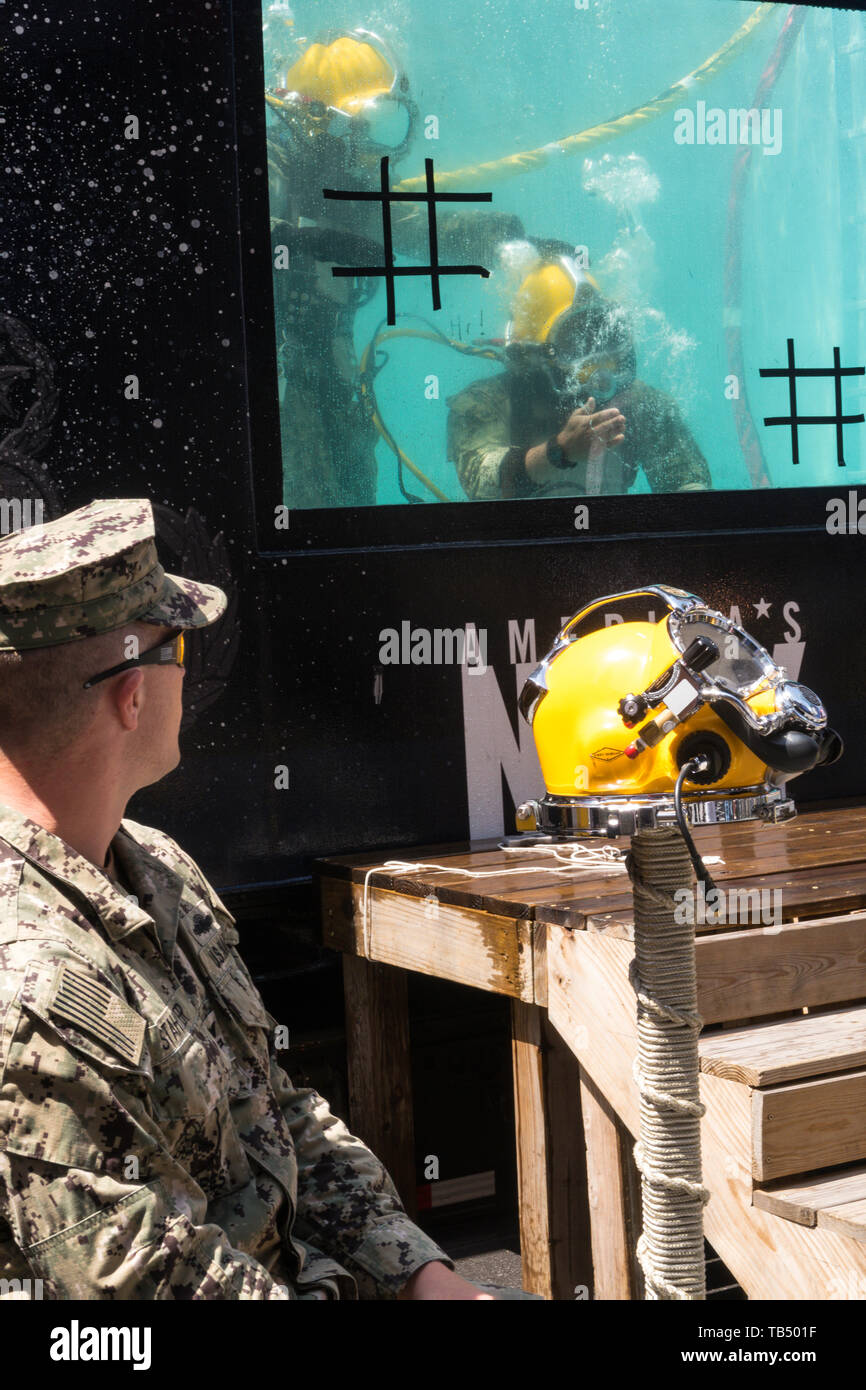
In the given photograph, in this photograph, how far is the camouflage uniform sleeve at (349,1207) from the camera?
7.36ft

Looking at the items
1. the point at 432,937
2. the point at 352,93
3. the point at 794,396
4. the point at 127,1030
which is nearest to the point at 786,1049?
the point at 432,937

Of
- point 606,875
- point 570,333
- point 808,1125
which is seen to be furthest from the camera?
point 570,333

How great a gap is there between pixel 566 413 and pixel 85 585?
2951 millimetres

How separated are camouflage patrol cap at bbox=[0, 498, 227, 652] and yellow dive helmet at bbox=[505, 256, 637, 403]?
269 centimetres

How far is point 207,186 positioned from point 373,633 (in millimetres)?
1352

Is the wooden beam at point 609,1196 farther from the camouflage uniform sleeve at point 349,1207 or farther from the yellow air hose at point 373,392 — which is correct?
the yellow air hose at point 373,392

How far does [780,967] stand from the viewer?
121 inches

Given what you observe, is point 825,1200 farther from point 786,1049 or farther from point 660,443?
point 660,443

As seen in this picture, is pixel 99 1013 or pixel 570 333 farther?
pixel 570 333

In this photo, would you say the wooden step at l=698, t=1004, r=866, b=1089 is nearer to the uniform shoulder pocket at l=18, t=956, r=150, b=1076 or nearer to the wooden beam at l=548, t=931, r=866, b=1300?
the wooden beam at l=548, t=931, r=866, b=1300

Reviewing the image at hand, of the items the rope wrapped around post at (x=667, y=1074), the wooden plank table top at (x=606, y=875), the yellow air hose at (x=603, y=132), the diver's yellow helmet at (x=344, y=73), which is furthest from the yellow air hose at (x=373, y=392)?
the rope wrapped around post at (x=667, y=1074)

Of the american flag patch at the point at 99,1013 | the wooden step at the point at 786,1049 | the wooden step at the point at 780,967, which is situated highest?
the american flag patch at the point at 99,1013

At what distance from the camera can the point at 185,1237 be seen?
1.79 m

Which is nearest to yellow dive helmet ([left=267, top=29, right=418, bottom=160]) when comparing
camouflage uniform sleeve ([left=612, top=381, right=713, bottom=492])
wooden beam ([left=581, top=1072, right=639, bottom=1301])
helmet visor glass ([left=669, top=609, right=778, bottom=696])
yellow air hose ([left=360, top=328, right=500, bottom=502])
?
yellow air hose ([left=360, top=328, right=500, bottom=502])
